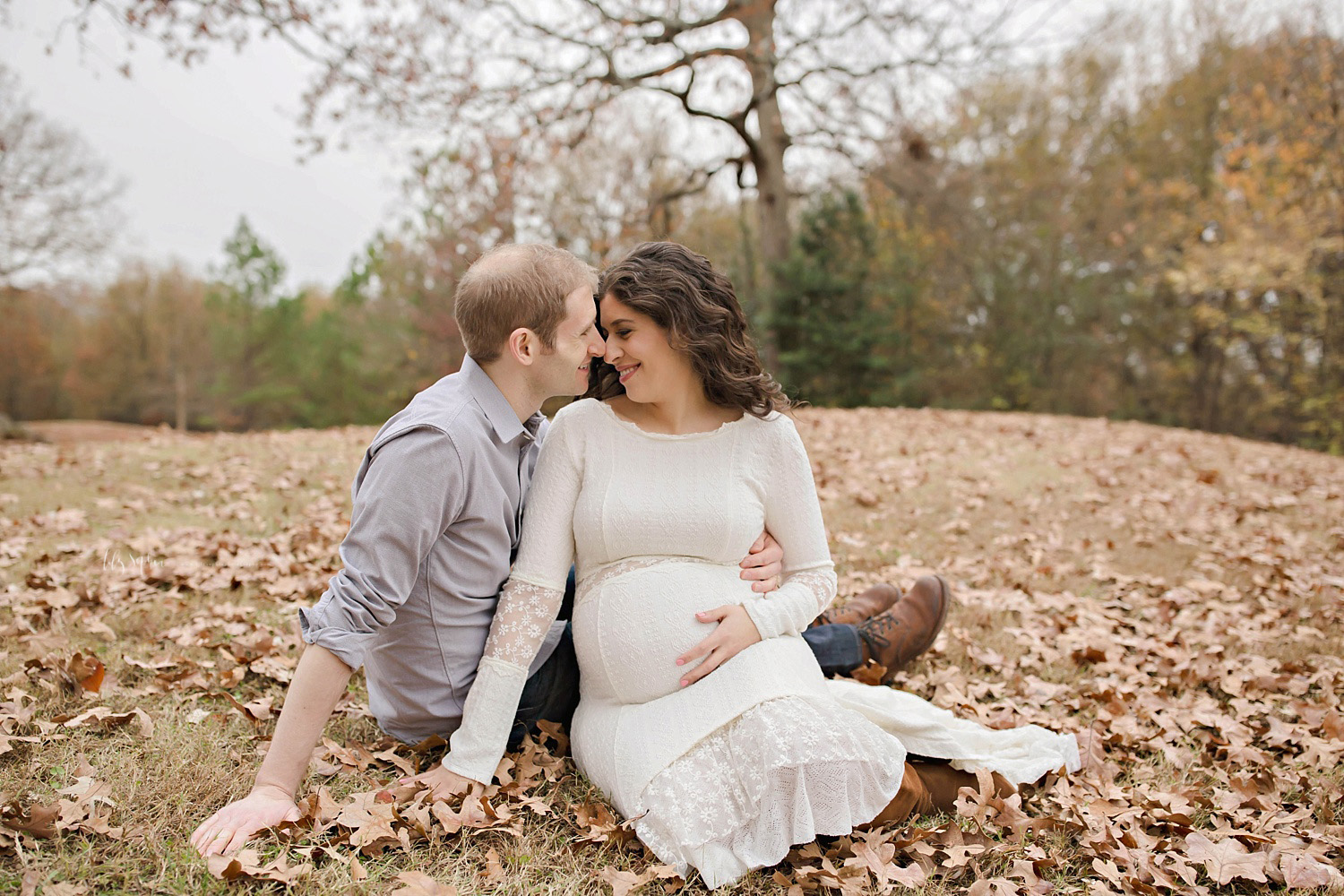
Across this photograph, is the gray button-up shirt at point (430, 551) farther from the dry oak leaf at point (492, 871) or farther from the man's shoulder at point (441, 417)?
the dry oak leaf at point (492, 871)

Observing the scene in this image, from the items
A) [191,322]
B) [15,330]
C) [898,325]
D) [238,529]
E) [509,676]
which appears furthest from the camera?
[191,322]

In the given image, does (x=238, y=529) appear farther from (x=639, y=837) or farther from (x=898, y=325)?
(x=898, y=325)

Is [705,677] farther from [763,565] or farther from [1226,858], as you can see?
[1226,858]

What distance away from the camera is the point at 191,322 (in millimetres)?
32406

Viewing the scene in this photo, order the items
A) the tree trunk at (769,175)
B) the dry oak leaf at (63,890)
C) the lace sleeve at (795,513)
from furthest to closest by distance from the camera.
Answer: the tree trunk at (769,175), the lace sleeve at (795,513), the dry oak leaf at (63,890)

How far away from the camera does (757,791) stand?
221cm

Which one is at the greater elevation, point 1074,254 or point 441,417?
point 1074,254

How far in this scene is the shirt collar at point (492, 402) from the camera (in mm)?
2480

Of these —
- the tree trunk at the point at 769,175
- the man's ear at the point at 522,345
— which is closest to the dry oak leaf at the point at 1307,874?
the man's ear at the point at 522,345

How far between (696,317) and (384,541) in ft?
3.84

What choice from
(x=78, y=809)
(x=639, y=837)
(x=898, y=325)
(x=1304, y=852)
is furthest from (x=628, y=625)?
(x=898, y=325)

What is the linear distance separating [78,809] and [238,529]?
11.5 ft

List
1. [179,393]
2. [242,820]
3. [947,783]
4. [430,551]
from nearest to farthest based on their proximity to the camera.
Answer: [242,820], [430,551], [947,783], [179,393]

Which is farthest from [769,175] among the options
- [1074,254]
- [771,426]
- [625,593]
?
[625,593]
